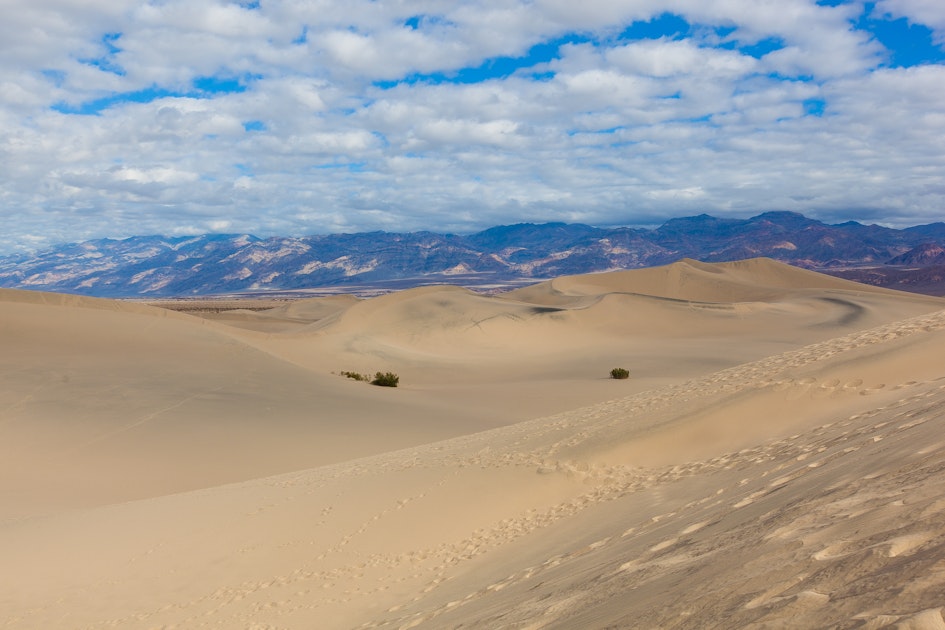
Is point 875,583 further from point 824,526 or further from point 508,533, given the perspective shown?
point 508,533

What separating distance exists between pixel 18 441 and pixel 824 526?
49.6 ft

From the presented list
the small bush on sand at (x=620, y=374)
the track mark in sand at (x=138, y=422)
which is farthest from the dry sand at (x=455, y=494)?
the small bush on sand at (x=620, y=374)

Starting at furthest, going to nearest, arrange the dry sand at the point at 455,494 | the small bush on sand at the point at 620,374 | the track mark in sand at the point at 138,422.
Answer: the small bush on sand at the point at 620,374 → the track mark in sand at the point at 138,422 → the dry sand at the point at 455,494

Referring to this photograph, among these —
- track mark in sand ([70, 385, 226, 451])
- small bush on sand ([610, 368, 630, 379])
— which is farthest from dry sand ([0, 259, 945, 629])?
small bush on sand ([610, 368, 630, 379])

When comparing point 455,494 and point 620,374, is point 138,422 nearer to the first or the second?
point 455,494

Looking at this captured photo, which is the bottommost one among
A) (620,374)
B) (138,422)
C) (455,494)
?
(620,374)

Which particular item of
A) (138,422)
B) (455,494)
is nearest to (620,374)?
(138,422)

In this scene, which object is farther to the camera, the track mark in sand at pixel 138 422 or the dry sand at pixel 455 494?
the track mark in sand at pixel 138 422

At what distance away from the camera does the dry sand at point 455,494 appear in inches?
153

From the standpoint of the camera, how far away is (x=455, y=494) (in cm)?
941

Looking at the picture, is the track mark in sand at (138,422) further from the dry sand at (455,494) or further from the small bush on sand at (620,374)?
the small bush on sand at (620,374)

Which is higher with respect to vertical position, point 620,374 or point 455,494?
point 455,494

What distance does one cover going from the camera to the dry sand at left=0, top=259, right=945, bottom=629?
388cm

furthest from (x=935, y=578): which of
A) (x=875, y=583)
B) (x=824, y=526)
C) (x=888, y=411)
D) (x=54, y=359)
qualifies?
(x=54, y=359)
